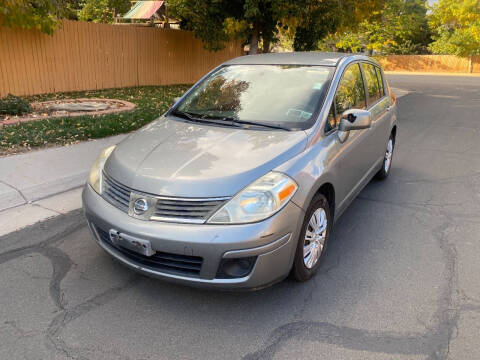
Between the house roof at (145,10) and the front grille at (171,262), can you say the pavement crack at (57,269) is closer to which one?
the front grille at (171,262)

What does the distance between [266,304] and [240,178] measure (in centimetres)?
97

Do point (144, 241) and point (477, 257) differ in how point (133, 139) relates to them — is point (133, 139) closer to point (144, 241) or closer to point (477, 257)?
point (144, 241)

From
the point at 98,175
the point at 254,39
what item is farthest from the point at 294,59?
the point at 254,39

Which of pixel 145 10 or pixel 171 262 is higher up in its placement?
pixel 145 10

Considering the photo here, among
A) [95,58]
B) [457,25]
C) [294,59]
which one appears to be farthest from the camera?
[457,25]

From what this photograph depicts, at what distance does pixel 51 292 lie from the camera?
124 inches

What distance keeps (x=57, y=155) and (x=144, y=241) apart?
4.21 meters

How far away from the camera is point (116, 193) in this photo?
3.05 meters

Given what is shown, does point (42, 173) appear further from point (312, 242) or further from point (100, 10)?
point (100, 10)

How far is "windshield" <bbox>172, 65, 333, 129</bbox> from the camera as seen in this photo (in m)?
3.70

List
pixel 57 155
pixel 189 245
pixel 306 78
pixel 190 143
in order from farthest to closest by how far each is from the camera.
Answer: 1. pixel 57 155
2. pixel 306 78
3. pixel 190 143
4. pixel 189 245

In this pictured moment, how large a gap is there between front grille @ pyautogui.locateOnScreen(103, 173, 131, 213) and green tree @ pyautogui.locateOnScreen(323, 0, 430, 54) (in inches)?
1057

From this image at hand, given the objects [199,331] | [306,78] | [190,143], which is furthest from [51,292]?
[306,78]

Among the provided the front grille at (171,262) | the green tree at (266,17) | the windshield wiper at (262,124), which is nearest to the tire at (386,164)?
the windshield wiper at (262,124)
